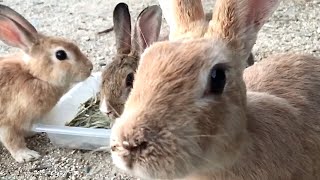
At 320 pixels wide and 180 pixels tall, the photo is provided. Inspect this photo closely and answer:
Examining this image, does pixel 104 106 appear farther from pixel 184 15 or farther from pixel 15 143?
pixel 184 15

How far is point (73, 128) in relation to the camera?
10.1ft

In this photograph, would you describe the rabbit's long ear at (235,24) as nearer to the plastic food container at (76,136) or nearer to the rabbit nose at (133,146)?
the rabbit nose at (133,146)

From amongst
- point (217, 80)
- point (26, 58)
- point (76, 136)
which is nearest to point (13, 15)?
point (26, 58)

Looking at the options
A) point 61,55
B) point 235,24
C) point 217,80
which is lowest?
point 61,55

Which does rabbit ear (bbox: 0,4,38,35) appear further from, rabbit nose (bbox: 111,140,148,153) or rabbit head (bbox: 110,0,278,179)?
rabbit nose (bbox: 111,140,148,153)

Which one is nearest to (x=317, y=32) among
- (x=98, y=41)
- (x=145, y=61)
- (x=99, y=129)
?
(x=98, y=41)

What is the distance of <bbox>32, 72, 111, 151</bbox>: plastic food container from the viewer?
119 inches

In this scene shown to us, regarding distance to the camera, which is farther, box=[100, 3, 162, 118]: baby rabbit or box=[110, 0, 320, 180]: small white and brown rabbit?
box=[100, 3, 162, 118]: baby rabbit

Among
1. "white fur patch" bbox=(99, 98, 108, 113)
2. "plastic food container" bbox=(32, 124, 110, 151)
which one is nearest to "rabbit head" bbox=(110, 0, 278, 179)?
"white fur patch" bbox=(99, 98, 108, 113)

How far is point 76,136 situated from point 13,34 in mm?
Answer: 600

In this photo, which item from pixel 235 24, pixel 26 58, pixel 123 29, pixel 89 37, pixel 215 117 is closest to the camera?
pixel 215 117

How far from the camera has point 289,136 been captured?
2064 millimetres

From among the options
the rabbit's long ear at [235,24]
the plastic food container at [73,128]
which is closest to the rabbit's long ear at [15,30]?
the plastic food container at [73,128]

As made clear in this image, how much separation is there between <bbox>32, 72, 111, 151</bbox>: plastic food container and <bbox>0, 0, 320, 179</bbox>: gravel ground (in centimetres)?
6
